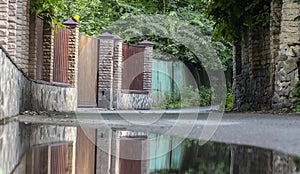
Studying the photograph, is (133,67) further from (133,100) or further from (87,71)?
(87,71)

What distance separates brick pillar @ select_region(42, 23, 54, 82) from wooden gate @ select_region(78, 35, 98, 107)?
12.5 feet

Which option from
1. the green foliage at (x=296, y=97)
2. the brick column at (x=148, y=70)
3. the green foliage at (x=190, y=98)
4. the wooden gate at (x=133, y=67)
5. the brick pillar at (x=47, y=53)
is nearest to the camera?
the green foliage at (x=296, y=97)

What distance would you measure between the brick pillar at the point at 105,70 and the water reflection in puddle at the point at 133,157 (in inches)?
637

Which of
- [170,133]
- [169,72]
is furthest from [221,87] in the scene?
[170,133]

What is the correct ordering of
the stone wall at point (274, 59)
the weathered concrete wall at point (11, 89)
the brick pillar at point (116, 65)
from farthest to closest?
the brick pillar at point (116, 65) < the stone wall at point (274, 59) < the weathered concrete wall at point (11, 89)

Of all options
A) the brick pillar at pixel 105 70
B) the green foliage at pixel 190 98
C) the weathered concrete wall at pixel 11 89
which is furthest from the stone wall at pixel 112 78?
the weathered concrete wall at pixel 11 89

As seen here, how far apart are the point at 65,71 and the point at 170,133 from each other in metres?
11.2

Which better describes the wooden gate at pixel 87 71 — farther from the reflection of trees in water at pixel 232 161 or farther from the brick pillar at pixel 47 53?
the reflection of trees in water at pixel 232 161

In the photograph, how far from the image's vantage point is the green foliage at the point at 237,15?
15003 millimetres

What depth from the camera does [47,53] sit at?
1543cm

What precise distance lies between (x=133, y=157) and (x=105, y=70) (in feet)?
60.1

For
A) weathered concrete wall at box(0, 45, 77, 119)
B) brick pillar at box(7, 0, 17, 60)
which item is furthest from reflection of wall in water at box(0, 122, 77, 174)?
brick pillar at box(7, 0, 17, 60)

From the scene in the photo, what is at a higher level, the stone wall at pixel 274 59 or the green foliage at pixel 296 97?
the stone wall at pixel 274 59

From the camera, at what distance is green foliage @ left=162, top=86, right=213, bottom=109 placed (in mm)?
28734
